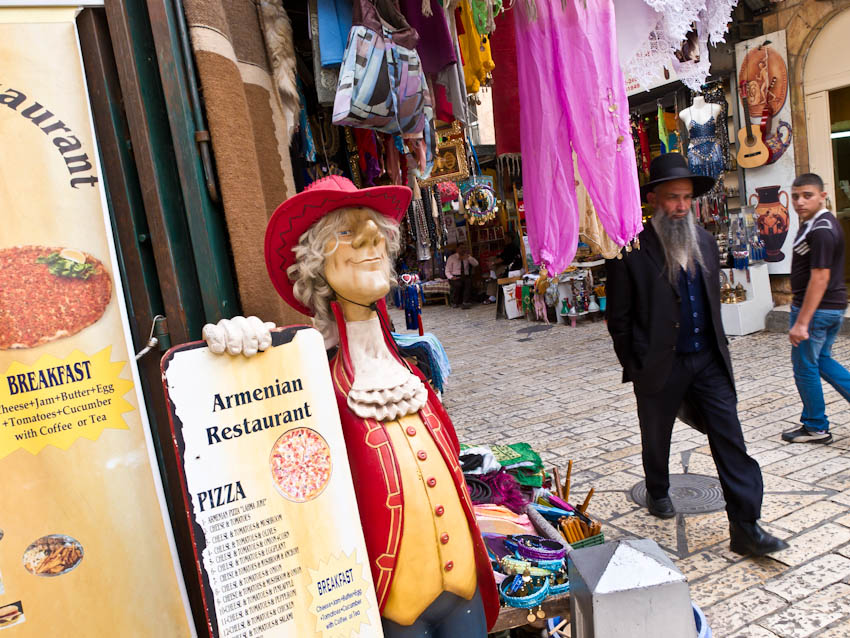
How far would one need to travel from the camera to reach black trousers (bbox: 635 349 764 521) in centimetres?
302

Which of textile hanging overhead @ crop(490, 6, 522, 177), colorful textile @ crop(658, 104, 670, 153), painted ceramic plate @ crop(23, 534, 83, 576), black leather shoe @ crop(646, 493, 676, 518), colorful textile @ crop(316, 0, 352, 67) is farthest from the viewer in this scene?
colorful textile @ crop(658, 104, 670, 153)

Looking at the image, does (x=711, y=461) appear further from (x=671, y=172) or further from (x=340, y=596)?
(x=340, y=596)

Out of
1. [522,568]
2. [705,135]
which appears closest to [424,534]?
[522,568]

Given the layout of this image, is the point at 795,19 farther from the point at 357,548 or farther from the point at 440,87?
the point at 357,548

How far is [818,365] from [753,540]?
184 centimetres

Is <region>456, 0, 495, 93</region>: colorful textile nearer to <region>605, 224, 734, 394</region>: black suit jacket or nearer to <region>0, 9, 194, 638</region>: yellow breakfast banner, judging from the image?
<region>605, 224, 734, 394</region>: black suit jacket

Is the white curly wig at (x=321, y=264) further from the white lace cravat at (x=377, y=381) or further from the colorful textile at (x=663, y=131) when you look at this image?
the colorful textile at (x=663, y=131)

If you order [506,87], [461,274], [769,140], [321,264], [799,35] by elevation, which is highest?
[799,35]

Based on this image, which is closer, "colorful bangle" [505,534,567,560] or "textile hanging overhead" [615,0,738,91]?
"colorful bangle" [505,534,567,560]

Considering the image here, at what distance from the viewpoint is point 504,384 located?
731 cm

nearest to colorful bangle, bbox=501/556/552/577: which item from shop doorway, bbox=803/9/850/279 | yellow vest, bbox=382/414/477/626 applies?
yellow vest, bbox=382/414/477/626

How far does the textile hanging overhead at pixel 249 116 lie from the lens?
1.73 metres

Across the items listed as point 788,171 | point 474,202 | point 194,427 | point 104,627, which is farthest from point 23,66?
point 474,202

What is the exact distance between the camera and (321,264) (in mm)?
1704
